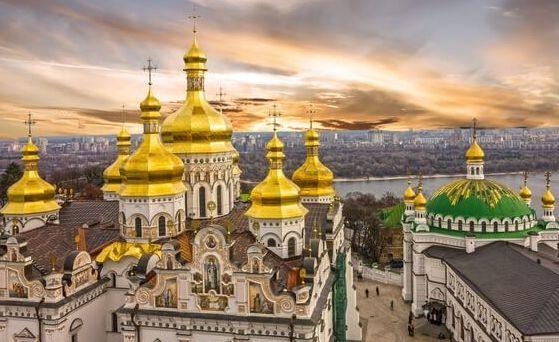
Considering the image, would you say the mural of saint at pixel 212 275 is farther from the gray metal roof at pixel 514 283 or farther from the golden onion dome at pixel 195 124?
the gray metal roof at pixel 514 283

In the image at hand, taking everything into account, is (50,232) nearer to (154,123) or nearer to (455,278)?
(154,123)

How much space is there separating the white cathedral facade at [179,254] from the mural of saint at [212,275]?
25 millimetres

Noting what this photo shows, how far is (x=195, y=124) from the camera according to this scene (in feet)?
61.0

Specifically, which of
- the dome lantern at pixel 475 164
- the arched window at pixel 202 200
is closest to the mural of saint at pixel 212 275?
the arched window at pixel 202 200

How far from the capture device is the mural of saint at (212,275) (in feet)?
42.5

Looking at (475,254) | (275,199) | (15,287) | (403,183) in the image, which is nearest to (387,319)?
(475,254)

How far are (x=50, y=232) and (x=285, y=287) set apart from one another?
8.92 m

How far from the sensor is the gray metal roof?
1438 centimetres

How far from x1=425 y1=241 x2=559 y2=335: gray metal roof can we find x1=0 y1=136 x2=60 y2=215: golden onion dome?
52.0 ft

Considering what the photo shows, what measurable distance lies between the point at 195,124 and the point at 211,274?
7.14m

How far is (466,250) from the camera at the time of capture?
73.5 ft

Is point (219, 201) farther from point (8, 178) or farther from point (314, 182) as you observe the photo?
point (8, 178)

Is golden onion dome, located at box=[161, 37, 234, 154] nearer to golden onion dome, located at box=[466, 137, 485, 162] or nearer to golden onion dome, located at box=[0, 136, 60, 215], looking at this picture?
golden onion dome, located at box=[0, 136, 60, 215]

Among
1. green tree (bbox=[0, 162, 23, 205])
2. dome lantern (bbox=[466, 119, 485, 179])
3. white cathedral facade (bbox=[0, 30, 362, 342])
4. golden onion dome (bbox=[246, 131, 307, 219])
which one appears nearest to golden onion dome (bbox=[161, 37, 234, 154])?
white cathedral facade (bbox=[0, 30, 362, 342])
